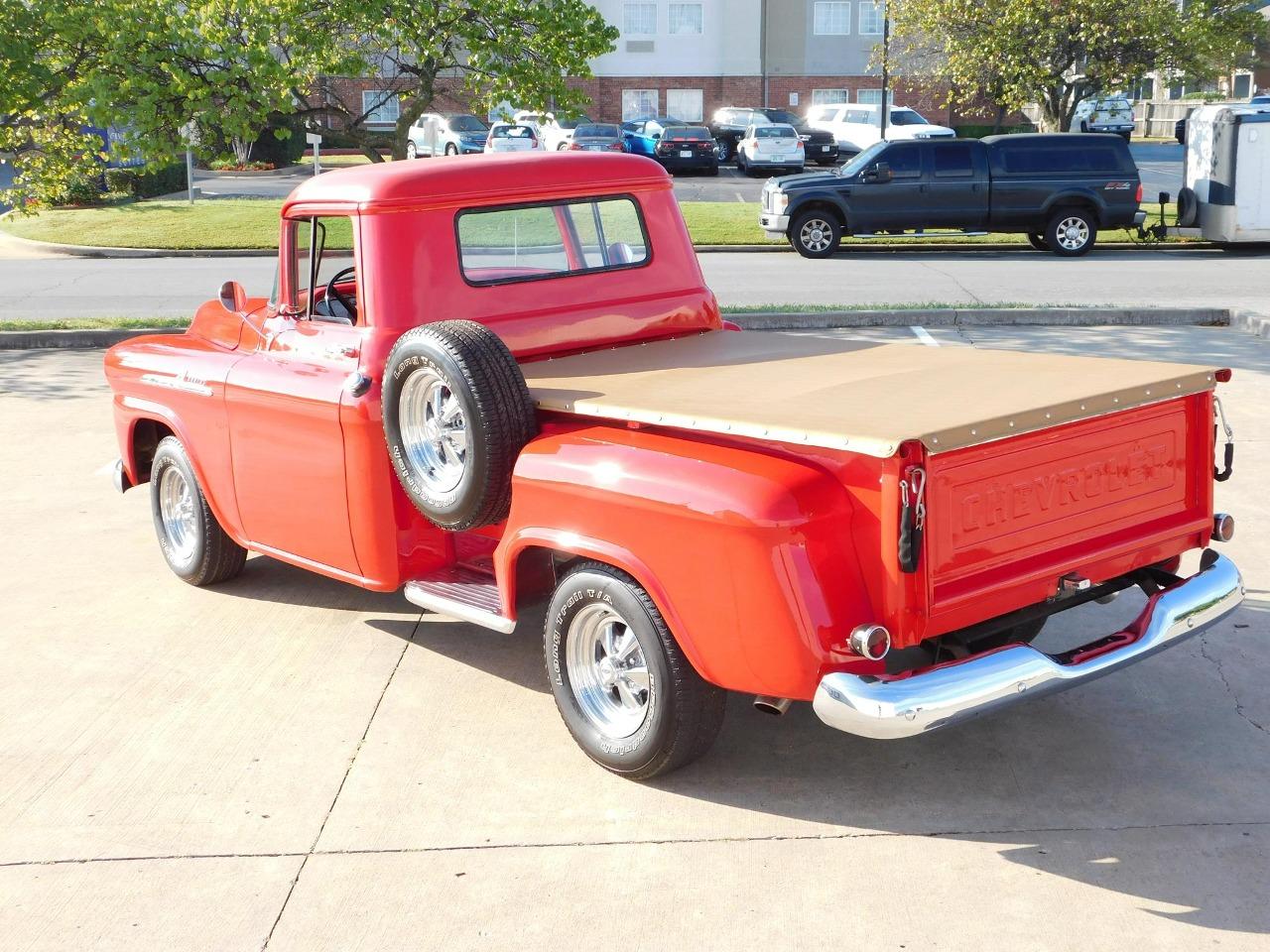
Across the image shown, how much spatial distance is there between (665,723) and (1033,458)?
4.57 feet

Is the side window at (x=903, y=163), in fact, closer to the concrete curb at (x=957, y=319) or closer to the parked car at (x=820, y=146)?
the concrete curb at (x=957, y=319)

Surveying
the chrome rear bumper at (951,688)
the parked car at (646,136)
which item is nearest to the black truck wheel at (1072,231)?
the chrome rear bumper at (951,688)

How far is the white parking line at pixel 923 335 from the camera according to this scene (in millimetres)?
12750

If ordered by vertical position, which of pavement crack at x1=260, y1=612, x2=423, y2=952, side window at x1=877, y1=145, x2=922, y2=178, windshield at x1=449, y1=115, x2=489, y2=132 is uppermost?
windshield at x1=449, y1=115, x2=489, y2=132

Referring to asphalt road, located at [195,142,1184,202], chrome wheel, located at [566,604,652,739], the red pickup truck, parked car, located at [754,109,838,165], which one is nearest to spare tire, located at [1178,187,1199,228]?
asphalt road, located at [195,142,1184,202]

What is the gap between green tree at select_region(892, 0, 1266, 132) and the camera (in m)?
27.2

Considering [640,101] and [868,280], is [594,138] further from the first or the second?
[868,280]

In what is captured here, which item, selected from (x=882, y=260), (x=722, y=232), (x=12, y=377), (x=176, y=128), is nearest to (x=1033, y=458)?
(x=12, y=377)

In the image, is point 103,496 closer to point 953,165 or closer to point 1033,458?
point 1033,458

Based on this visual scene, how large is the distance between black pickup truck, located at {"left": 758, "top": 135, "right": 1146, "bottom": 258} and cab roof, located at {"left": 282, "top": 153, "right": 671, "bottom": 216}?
48.9 ft

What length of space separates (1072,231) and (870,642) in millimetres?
17973

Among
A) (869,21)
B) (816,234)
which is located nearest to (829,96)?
(869,21)

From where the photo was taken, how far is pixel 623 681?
4.72 meters

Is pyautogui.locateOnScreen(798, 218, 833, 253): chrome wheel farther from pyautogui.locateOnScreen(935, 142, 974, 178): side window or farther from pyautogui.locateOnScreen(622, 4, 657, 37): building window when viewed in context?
pyautogui.locateOnScreen(622, 4, 657, 37): building window
